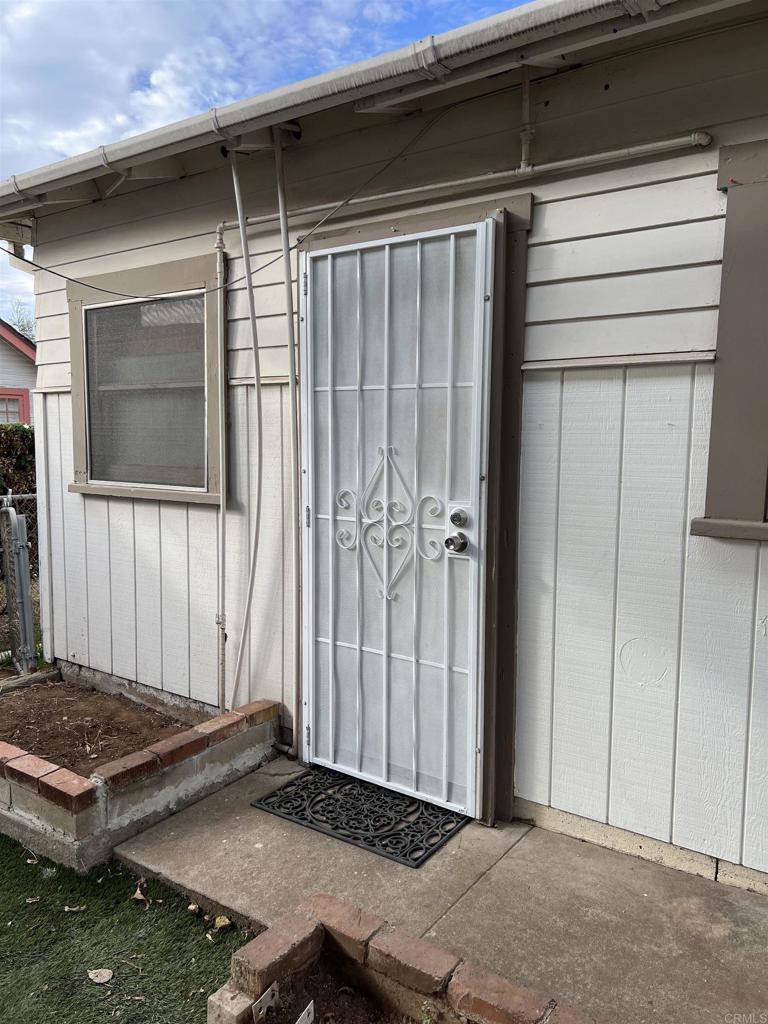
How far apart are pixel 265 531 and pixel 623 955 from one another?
219 cm

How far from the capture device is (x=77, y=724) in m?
3.75

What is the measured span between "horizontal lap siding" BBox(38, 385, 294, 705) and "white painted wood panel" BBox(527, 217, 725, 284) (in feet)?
4.32

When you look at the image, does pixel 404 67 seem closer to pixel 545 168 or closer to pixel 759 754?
pixel 545 168

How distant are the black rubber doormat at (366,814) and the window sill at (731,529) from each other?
1407mm

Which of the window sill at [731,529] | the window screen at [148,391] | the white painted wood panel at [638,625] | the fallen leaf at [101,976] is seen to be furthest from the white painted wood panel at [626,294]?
the fallen leaf at [101,976]

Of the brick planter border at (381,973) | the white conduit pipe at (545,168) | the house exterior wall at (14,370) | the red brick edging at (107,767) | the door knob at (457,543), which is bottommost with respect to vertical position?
the brick planter border at (381,973)

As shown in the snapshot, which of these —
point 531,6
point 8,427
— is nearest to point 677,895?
point 531,6

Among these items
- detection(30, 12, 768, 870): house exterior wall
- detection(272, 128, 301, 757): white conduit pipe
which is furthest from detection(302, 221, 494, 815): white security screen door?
→ detection(30, 12, 768, 870): house exterior wall

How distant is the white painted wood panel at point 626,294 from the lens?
2256mm

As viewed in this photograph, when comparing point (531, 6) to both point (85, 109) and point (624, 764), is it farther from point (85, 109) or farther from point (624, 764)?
point (85, 109)

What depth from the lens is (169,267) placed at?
3.65 metres

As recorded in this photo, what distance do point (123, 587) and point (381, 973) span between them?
2.79m

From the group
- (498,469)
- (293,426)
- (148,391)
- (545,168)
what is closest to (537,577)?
(498,469)

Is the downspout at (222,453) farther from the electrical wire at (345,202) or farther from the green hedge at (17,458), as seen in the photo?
the green hedge at (17,458)
